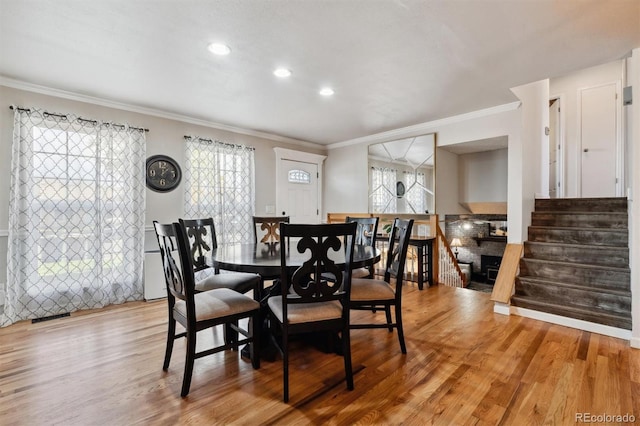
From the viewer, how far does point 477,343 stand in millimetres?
2404

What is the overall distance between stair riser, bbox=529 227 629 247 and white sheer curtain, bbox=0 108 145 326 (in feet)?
16.1

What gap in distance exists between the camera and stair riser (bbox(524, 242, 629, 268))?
2963mm

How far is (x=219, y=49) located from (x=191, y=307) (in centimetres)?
195

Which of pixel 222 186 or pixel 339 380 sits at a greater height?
pixel 222 186

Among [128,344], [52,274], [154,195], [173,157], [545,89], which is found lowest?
[128,344]

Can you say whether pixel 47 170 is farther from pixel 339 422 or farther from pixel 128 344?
pixel 339 422

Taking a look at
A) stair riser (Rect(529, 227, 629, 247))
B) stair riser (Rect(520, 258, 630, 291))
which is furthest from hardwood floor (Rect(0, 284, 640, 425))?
stair riser (Rect(529, 227, 629, 247))

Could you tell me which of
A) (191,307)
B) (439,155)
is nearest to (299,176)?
(439,155)

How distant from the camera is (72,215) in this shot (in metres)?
3.22

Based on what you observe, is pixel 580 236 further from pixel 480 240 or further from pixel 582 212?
pixel 480 240

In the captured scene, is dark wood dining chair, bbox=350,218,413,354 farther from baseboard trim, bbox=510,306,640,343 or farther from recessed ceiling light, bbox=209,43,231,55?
recessed ceiling light, bbox=209,43,231,55

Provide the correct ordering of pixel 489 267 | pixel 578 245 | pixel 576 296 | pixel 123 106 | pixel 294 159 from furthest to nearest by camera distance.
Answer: pixel 489 267 → pixel 294 159 → pixel 123 106 → pixel 578 245 → pixel 576 296

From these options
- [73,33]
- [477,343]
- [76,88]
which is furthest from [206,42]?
[477,343]

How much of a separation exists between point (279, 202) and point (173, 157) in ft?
6.13
